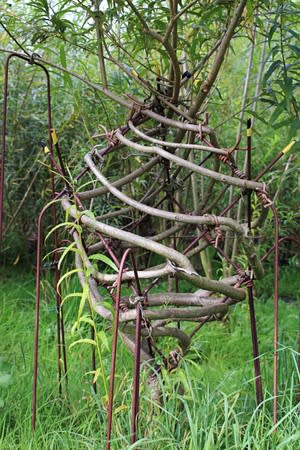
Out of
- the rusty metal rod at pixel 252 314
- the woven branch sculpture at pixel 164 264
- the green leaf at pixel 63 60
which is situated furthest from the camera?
the green leaf at pixel 63 60

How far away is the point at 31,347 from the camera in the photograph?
2541mm

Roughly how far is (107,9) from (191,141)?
0.42 metres

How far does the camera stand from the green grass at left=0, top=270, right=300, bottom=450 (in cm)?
150

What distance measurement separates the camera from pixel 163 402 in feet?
5.31

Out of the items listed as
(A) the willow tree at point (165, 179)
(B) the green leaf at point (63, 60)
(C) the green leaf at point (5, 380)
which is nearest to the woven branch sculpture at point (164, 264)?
(A) the willow tree at point (165, 179)

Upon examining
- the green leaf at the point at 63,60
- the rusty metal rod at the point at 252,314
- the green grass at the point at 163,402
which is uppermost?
the green leaf at the point at 63,60

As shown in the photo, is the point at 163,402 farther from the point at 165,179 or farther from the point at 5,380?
the point at 165,179

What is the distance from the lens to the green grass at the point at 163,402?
4.93 ft

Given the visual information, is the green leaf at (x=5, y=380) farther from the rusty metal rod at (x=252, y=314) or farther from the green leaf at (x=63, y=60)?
the green leaf at (x=63, y=60)

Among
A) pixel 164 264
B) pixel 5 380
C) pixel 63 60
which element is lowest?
pixel 5 380

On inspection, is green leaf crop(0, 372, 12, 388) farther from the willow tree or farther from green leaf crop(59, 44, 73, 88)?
green leaf crop(59, 44, 73, 88)

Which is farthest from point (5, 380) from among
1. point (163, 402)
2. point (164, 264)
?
point (164, 264)

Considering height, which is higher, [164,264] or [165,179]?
[165,179]

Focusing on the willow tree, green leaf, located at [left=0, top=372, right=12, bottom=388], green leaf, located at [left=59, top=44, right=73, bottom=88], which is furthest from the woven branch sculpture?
green leaf, located at [left=0, top=372, right=12, bottom=388]
